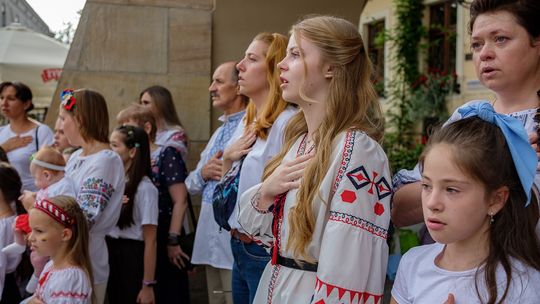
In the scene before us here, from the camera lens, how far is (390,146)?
1128cm

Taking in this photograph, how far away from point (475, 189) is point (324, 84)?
Result: 0.70 meters

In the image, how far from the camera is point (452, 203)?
5.38 ft

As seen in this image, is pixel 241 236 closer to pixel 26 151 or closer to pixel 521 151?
pixel 521 151

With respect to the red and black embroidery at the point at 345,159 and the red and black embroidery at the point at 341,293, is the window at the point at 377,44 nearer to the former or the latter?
the red and black embroidery at the point at 345,159

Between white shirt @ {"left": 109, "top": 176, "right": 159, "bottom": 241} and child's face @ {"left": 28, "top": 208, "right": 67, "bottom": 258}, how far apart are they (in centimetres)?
72

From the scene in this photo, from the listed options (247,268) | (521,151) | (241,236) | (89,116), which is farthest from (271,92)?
(521,151)

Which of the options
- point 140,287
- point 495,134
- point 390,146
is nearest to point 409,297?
point 495,134

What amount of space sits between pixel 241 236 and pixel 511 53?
1.48m

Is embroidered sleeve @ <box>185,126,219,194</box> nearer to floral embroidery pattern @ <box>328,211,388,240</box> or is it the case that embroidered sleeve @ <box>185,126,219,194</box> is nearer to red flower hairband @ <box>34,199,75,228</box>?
red flower hairband @ <box>34,199,75,228</box>

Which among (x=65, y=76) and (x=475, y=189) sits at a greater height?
(x=65, y=76)

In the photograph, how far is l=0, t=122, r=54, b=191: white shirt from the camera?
5.10 metres

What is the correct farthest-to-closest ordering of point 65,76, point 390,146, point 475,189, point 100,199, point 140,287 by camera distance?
point 390,146 < point 65,76 < point 140,287 < point 100,199 < point 475,189

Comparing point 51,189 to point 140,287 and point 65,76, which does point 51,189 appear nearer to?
point 140,287

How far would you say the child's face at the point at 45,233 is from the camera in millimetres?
3229
